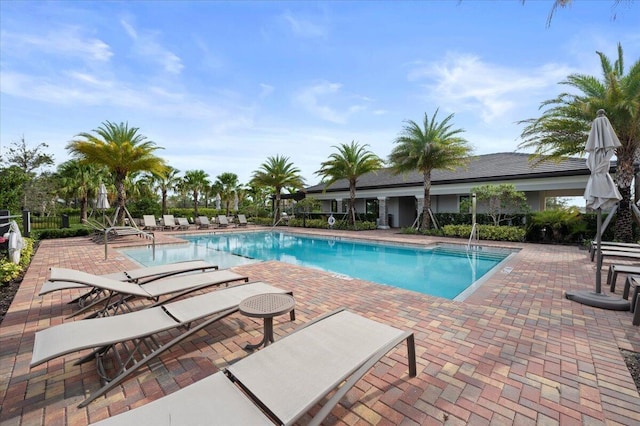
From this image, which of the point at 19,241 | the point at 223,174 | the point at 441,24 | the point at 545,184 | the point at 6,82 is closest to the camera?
the point at 441,24

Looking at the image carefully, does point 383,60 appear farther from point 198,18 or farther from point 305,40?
point 198,18

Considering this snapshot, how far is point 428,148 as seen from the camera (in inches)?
642

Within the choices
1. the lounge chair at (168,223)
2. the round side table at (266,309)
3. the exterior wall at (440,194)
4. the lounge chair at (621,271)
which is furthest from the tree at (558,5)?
the lounge chair at (168,223)

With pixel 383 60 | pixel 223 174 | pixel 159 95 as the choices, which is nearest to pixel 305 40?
pixel 383 60

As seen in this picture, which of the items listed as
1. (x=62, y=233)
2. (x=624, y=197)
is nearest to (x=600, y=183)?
(x=624, y=197)

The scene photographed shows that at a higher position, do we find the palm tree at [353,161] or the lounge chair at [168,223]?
the palm tree at [353,161]

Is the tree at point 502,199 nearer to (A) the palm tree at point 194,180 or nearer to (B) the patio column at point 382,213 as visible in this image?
(B) the patio column at point 382,213

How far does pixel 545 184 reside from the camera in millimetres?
15391

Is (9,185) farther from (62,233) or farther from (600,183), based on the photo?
(600,183)

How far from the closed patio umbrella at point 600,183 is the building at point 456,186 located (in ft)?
34.4

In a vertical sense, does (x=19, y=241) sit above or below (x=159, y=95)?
below

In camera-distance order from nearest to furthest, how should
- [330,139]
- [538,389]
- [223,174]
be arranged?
1. [538,389]
2. [330,139]
3. [223,174]

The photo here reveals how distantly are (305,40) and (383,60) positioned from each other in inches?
122

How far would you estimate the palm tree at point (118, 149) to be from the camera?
47.8 ft
